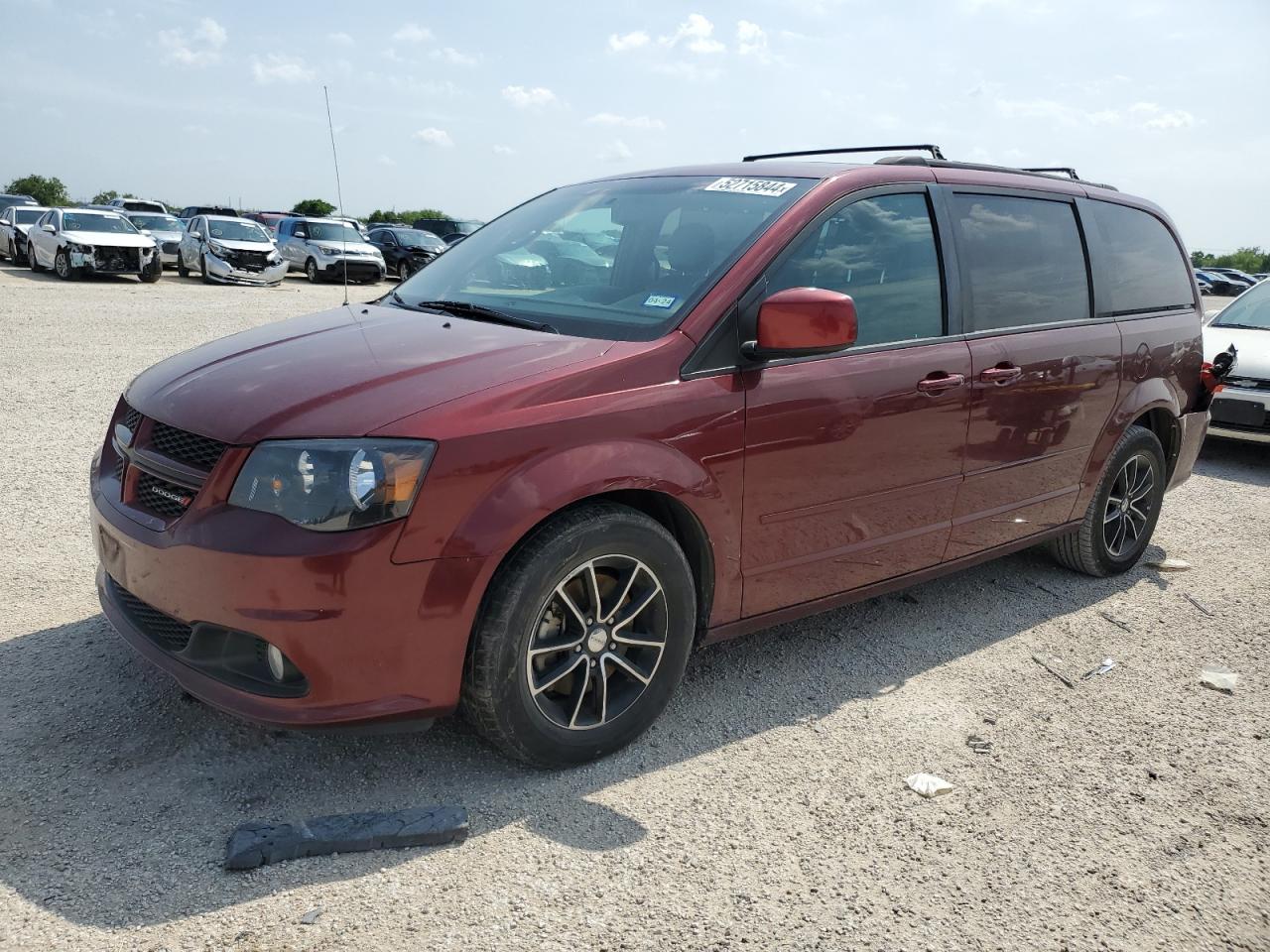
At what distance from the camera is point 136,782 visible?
117 inches

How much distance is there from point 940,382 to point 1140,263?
2.00 m

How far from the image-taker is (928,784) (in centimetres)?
323

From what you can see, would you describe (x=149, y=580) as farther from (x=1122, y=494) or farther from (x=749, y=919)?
(x=1122, y=494)

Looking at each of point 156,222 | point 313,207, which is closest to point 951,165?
point 156,222

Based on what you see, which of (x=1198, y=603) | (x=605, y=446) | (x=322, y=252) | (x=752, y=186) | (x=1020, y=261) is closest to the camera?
(x=605, y=446)

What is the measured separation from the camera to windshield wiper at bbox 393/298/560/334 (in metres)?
3.46

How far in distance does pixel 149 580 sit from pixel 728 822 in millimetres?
1767

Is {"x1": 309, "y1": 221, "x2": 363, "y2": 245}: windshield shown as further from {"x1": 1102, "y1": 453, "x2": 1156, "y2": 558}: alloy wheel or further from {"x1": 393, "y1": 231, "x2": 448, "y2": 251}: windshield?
{"x1": 1102, "y1": 453, "x2": 1156, "y2": 558}: alloy wheel

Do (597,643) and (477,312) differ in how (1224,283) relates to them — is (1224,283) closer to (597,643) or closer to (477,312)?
(477,312)

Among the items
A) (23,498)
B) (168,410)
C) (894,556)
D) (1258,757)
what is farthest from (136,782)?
(1258,757)

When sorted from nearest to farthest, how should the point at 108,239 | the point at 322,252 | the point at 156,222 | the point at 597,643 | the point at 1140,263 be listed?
1. the point at 597,643
2. the point at 1140,263
3. the point at 108,239
4. the point at 322,252
5. the point at 156,222

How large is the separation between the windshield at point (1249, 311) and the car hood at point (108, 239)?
64.5 ft

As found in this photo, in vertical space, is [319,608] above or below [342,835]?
above

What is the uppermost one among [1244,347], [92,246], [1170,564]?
[92,246]
